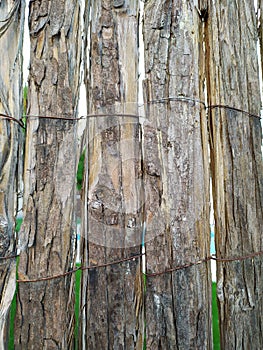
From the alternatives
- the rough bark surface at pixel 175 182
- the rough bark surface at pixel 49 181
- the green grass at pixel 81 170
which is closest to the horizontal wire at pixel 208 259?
the rough bark surface at pixel 175 182

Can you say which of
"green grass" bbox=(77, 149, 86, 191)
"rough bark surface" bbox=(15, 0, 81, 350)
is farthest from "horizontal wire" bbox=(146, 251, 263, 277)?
"green grass" bbox=(77, 149, 86, 191)

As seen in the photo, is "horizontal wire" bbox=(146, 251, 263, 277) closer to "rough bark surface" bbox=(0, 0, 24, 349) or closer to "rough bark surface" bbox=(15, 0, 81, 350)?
"rough bark surface" bbox=(15, 0, 81, 350)

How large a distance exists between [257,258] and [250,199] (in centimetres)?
28

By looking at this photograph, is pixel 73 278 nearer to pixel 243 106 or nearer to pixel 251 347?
pixel 251 347

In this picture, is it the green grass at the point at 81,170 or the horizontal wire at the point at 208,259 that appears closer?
the horizontal wire at the point at 208,259

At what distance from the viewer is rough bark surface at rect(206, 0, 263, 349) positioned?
1735 mm

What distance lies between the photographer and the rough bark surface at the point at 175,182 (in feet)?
5.35

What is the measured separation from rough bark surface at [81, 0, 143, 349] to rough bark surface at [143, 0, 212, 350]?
2.6 inches

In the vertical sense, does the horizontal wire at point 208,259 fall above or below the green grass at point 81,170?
below

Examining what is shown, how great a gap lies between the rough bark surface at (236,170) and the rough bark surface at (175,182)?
82 mm

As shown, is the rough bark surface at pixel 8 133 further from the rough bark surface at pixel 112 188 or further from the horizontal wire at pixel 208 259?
the horizontal wire at pixel 208 259

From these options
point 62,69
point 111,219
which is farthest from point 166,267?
point 62,69

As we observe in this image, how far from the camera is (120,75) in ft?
5.58

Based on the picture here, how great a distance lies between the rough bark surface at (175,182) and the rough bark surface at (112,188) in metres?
0.07
